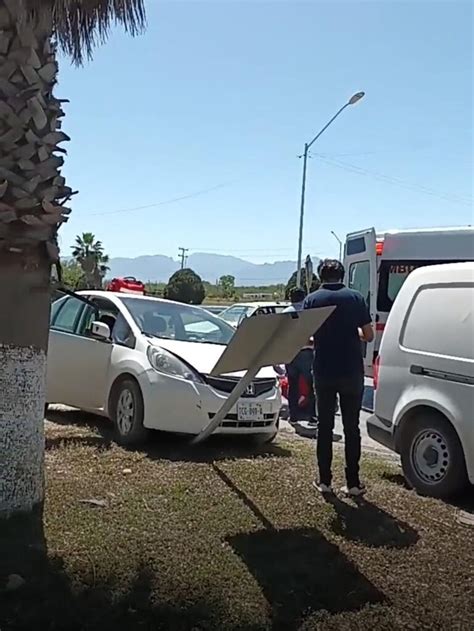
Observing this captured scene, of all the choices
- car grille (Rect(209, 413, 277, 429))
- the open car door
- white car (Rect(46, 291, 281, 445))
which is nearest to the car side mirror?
white car (Rect(46, 291, 281, 445))

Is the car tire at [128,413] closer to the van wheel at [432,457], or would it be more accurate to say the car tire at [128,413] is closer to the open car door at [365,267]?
the van wheel at [432,457]

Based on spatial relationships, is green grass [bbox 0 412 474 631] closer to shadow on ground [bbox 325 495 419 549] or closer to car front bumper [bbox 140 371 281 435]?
shadow on ground [bbox 325 495 419 549]

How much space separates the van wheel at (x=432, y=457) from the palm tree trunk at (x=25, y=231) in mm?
3246

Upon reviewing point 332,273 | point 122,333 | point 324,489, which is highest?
point 332,273

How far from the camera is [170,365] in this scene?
7.11 metres

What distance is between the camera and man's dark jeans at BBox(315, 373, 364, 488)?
5688 millimetres

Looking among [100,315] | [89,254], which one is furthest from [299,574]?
[89,254]

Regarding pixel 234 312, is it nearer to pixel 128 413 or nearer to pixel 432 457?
pixel 128 413

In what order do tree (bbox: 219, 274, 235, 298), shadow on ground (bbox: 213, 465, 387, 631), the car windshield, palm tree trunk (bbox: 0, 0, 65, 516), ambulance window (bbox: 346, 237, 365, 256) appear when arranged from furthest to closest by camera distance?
tree (bbox: 219, 274, 235, 298) → ambulance window (bbox: 346, 237, 365, 256) → the car windshield → palm tree trunk (bbox: 0, 0, 65, 516) → shadow on ground (bbox: 213, 465, 387, 631)

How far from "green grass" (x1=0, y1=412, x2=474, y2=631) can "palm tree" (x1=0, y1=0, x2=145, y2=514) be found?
1.42ft

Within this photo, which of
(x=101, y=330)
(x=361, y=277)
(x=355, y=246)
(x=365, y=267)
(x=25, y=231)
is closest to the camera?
(x=25, y=231)

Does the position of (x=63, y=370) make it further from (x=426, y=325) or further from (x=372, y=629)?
(x=372, y=629)

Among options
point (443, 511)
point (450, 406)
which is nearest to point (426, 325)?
point (450, 406)

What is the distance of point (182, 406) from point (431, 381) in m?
2.32
